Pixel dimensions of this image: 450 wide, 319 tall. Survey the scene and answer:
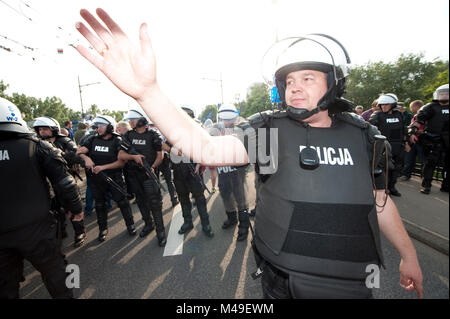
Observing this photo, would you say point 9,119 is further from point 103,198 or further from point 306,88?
point 306,88

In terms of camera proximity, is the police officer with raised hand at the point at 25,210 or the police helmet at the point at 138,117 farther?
the police helmet at the point at 138,117

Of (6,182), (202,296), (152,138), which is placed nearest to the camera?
(6,182)

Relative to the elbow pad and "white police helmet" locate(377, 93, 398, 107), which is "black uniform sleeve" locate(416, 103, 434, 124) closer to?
"white police helmet" locate(377, 93, 398, 107)

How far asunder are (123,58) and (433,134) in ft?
19.8

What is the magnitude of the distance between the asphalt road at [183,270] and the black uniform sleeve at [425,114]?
298 cm

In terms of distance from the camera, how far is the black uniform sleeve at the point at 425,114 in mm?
4061

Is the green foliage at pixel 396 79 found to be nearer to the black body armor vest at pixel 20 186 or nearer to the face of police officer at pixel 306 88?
the face of police officer at pixel 306 88

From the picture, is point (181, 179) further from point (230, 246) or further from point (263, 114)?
point (263, 114)

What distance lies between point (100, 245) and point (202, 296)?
2.37m

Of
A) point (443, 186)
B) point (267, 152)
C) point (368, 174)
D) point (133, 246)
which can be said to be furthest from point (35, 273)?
point (443, 186)

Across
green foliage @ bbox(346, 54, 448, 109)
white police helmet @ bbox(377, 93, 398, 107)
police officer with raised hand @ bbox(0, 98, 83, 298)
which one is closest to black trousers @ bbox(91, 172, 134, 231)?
police officer with raised hand @ bbox(0, 98, 83, 298)

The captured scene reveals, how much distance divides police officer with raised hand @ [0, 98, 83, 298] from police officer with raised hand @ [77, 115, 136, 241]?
1.72m

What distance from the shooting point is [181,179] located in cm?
351

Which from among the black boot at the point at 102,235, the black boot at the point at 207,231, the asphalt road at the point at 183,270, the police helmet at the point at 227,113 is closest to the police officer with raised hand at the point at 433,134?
the asphalt road at the point at 183,270
